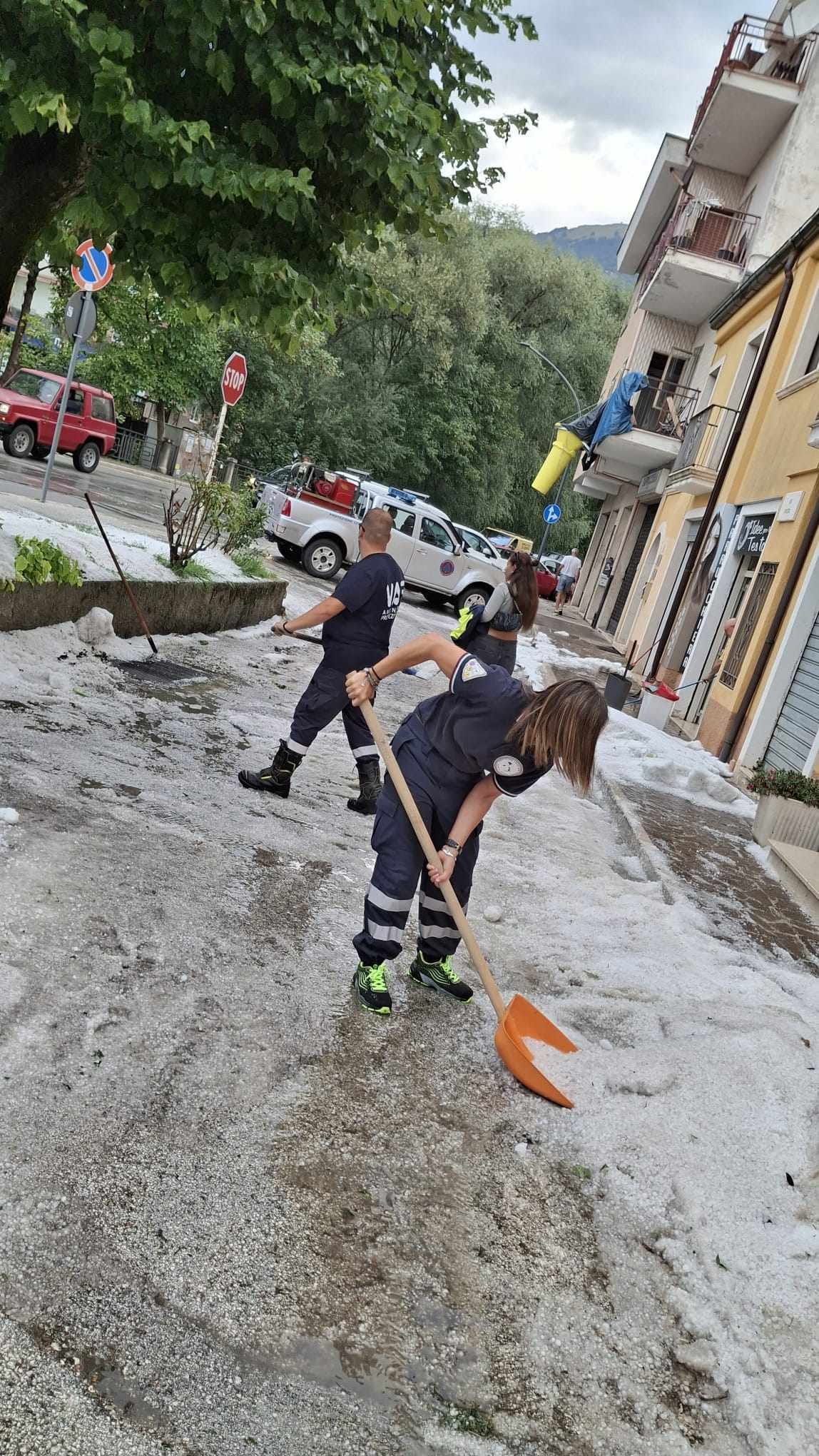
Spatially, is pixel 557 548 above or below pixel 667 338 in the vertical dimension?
below

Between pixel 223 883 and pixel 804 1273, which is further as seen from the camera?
pixel 223 883

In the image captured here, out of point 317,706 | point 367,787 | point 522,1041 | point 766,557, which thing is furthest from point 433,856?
point 766,557

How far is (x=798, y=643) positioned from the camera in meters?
12.6

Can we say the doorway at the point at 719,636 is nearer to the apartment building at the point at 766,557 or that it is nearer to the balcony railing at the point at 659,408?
the apartment building at the point at 766,557

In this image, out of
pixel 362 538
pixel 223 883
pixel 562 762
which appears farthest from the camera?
pixel 362 538

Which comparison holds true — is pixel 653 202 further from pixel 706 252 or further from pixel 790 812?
pixel 790 812

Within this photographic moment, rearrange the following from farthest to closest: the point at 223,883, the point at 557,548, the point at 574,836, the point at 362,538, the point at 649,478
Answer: the point at 557,548, the point at 649,478, the point at 574,836, the point at 362,538, the point at 223,883

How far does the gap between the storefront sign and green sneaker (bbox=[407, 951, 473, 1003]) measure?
11.2 meters

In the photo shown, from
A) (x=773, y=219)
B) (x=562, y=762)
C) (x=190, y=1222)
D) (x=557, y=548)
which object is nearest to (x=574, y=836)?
(x=562, y=762)

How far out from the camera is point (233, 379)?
15867 mm

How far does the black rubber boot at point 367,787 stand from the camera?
699cm

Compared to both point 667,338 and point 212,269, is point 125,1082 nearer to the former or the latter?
point 212,269

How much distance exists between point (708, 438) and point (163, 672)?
529 inches

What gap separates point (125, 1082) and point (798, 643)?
35.2ft
